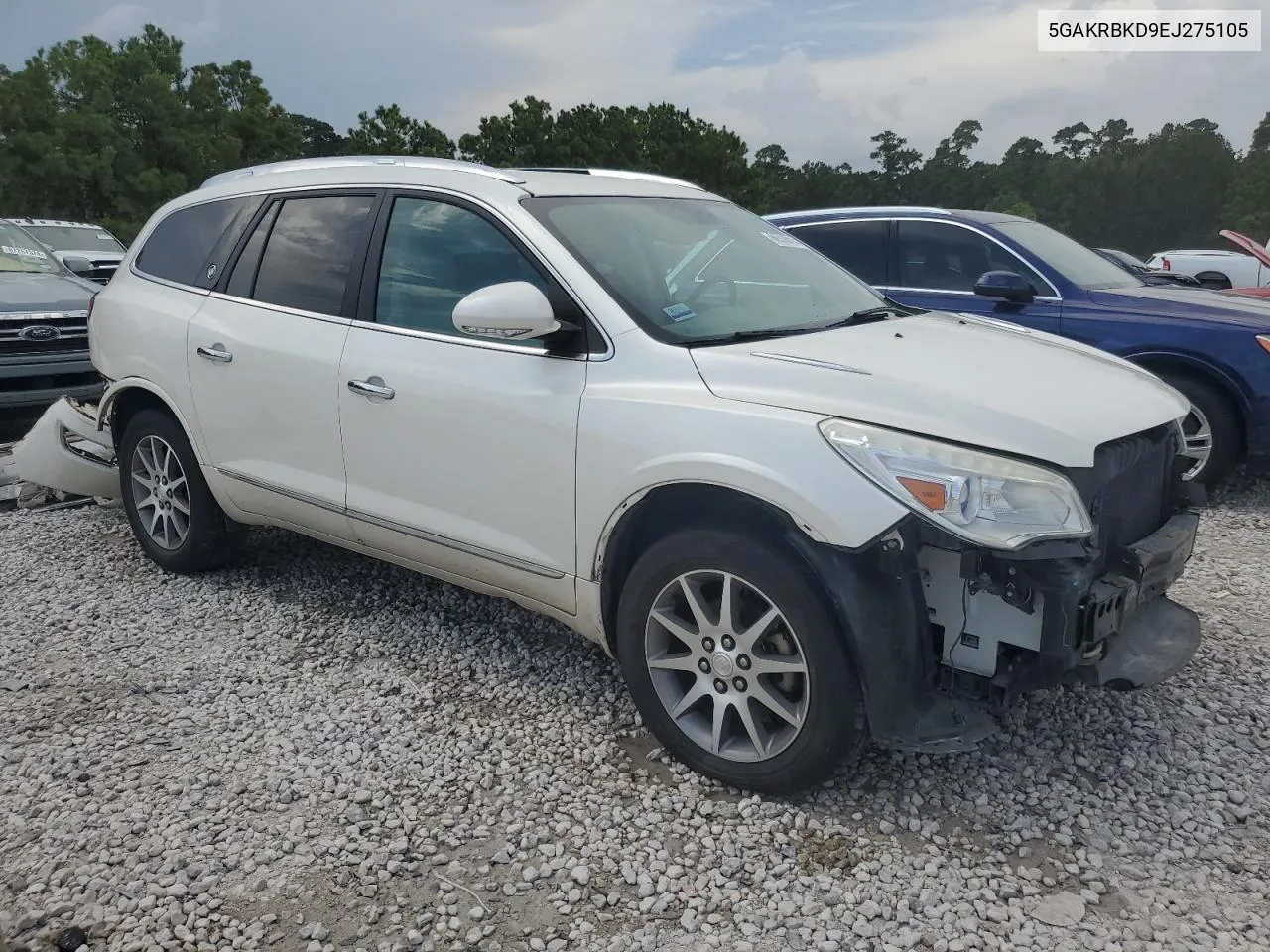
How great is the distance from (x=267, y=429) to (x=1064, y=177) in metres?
65.3

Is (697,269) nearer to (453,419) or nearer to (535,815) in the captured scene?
(453,419)

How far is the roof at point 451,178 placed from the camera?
3.72 m

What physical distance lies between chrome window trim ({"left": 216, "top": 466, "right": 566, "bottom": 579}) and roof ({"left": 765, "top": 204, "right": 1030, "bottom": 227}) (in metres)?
4.11

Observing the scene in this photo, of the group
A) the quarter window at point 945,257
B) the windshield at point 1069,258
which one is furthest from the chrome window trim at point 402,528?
the windshield at point 1069,258

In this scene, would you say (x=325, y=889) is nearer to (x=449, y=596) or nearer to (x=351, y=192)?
(x=449, y=596)

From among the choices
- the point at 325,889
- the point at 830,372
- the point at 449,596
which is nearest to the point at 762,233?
the point at 830,372

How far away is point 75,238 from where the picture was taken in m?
12.9

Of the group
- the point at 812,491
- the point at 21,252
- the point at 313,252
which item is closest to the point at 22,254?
the point at 21,252

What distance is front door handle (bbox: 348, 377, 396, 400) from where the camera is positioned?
144 inches

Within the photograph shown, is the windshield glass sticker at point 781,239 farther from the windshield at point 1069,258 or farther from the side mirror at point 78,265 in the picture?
the side mirror at point 78,265

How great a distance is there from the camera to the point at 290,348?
4.02 m

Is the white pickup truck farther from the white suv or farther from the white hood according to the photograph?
the white suv

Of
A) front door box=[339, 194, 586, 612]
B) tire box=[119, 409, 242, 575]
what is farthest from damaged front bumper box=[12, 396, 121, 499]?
front door box=[339, 194, 586, 612]

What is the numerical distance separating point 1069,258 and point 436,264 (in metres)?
4.96
